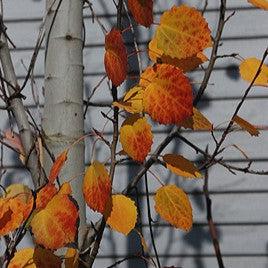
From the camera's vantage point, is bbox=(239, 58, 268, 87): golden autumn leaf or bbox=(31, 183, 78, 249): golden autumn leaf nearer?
bbox=(31, 183, 78, 249): golden autumn leaf

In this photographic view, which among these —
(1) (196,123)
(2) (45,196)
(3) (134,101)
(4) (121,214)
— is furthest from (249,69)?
(2) (45,196)

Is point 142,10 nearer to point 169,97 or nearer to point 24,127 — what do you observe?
point 169,97

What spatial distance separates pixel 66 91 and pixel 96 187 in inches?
21.3

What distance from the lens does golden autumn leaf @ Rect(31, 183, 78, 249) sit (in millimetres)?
1550

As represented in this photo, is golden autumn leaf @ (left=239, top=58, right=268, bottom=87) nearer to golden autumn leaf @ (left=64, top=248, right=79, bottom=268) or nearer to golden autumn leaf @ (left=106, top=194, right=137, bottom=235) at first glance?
golden autumn leaf @ (left=106, top=194, right=137, bottom=235)

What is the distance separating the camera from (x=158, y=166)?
328 centimetres

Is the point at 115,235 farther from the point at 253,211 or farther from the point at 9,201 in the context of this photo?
the point at 9,201

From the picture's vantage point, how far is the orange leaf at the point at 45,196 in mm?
1604

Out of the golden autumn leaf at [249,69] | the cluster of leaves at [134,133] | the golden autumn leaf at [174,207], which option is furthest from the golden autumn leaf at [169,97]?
the golden autumn leaf at [249,69]

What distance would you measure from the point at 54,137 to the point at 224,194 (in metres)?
1.51

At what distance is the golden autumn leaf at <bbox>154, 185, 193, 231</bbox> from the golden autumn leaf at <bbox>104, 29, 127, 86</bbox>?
36 cm

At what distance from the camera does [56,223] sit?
156 cm

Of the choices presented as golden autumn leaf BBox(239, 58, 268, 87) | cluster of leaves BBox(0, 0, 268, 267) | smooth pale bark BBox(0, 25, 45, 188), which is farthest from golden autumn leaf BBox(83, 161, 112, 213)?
golden autumn leaf BBox(239, 58, 268, 87)

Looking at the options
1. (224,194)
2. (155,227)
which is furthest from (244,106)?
(155,227)
